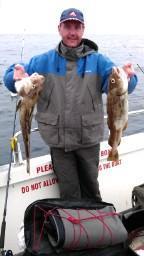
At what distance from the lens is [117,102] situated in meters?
3.50

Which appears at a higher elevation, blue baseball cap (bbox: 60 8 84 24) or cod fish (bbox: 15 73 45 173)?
blue baseball cap (bbox: 60 8 84 24)

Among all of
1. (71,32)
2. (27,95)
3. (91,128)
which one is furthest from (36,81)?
(91,128)

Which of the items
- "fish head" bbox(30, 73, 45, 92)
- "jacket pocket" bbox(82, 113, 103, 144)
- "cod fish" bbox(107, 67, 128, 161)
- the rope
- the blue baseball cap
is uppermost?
the blue baseball cap

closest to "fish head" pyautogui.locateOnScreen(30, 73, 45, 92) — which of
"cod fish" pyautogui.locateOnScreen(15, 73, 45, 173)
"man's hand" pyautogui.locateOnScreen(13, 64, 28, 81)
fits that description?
"cod fish" pyautogui.locateOnScreen(15, 73, 45, 173)

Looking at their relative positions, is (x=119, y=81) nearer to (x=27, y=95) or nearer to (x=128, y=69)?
(x=128, y=69)

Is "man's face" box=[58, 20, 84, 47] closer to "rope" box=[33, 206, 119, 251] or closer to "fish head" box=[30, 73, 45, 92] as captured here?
"fish head" box=[30, 73, 45, 92]

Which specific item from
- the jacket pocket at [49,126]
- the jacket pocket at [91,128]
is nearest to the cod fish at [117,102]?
the jacket pocket at [91,128]

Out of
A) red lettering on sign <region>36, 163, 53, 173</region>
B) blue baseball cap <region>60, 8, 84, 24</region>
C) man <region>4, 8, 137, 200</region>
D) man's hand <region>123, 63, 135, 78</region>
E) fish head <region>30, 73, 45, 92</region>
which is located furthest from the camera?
red lettering on sign <region>36, 163, 53, 173</region>

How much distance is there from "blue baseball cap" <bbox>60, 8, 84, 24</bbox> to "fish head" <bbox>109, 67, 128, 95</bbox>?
27.1 inches

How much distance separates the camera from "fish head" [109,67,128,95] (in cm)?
339

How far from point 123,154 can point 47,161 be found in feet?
3.65

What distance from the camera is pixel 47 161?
4.65 m

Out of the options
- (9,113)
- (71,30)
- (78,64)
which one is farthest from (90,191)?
(9,113)

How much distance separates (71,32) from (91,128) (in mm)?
891
